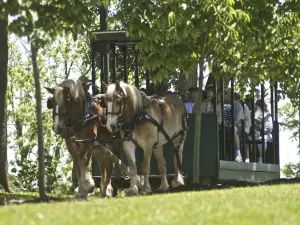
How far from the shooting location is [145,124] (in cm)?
2073

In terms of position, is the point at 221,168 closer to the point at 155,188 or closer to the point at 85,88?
the point at 155,188

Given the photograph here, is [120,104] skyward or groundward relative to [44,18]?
groundward

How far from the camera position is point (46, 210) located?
13.6 metres

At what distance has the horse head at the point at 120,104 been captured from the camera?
64.5ft

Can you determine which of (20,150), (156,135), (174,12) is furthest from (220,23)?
(20,150)

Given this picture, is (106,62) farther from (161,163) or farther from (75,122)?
(75,122)

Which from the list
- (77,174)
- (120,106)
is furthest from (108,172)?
(120,106)

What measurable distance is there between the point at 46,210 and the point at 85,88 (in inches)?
250

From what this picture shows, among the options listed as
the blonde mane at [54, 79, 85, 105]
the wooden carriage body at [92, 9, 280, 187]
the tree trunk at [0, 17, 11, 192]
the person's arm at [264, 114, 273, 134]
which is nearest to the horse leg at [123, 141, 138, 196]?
the blonde mane at [54, 79, 85, 105]

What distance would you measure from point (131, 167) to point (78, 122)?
1.43 meters

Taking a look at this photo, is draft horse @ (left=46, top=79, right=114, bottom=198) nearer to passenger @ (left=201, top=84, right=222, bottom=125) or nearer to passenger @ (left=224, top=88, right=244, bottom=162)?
passenger @ (left=201, top=84, right=222, bottom=125)

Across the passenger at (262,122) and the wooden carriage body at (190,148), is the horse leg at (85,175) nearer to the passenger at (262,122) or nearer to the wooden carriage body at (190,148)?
the wooden carriage body at (190,148)

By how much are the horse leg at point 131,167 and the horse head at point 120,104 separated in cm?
56

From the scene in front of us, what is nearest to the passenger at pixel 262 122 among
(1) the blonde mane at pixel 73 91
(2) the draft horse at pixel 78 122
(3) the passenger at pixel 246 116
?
(3) the passenger at pixel 246 116
